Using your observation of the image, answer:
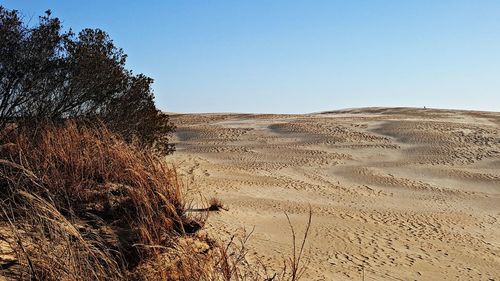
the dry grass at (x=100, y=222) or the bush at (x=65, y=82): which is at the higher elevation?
the bush at (x=65, y=82)

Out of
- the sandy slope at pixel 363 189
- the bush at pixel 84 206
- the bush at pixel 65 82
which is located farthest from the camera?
the bush at pixel 65 82

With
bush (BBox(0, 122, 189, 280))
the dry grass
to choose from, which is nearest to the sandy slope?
the dry grass

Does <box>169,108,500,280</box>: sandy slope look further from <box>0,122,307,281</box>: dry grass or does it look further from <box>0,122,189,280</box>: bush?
<box>0,122,189,280</box>: bush

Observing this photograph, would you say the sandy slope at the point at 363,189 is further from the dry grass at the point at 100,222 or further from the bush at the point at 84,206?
the bush at the point at 84,206

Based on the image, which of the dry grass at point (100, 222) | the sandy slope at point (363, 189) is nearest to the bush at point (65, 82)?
the dry grass at point (100, 222)

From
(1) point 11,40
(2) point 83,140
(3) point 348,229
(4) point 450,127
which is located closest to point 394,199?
(3) point 348,229

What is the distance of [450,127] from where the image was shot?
20078 mm

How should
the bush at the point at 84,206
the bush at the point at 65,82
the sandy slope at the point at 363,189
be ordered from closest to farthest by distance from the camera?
the bush at the point at 84,206
the sandy slope at the point at 363,189
the bush at the point at 65,82

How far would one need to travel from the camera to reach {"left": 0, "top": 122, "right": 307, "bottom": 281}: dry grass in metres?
3.23

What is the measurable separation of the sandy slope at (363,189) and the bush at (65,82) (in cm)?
202

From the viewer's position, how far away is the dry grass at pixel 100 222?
10.6 ft

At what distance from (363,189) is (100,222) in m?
8.03

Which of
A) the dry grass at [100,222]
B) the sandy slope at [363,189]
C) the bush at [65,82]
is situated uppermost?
the bush at [65,82]

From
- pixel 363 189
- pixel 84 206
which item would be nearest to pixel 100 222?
pixel 84 206
